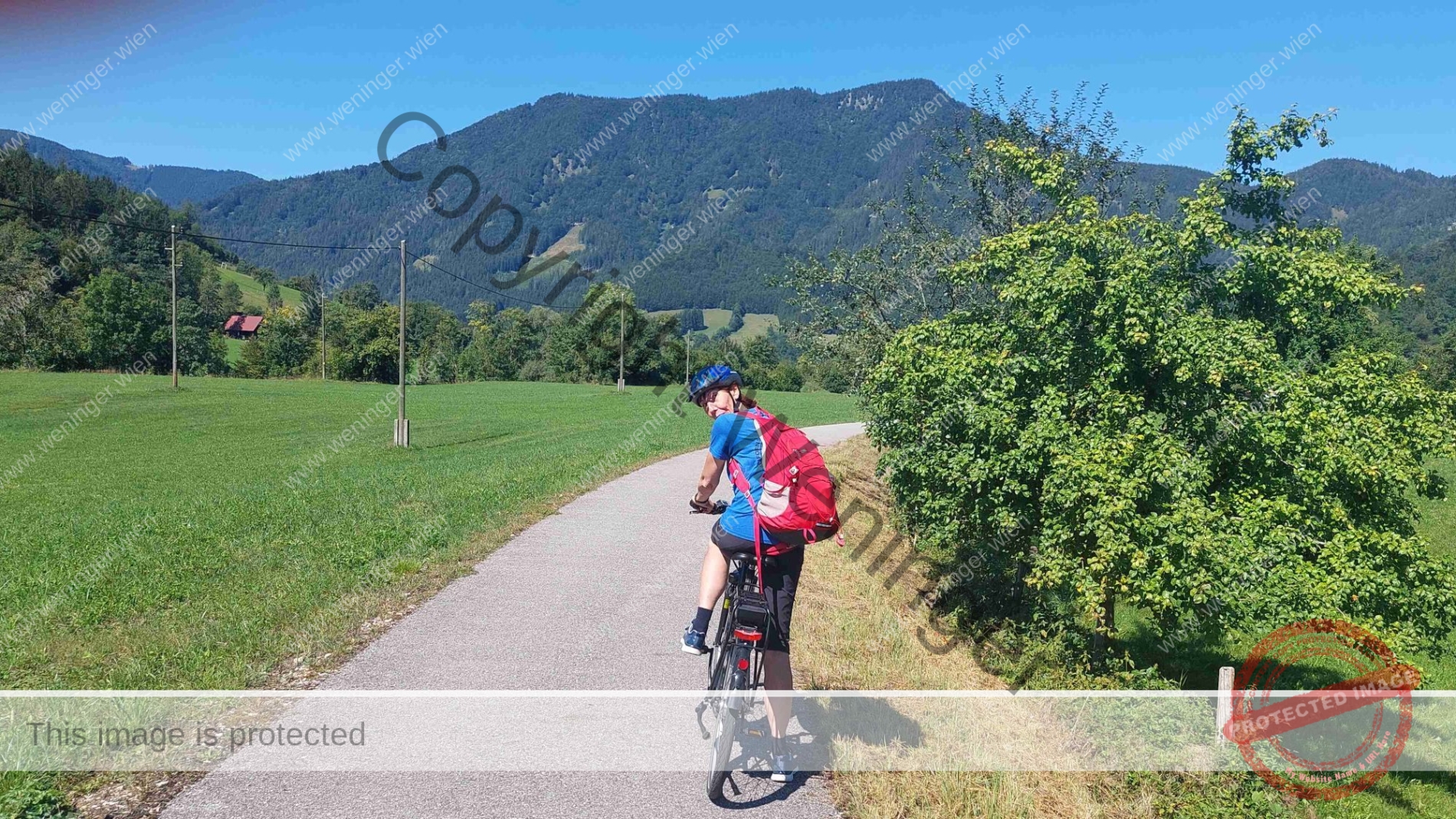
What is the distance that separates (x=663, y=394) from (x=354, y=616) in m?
63.5

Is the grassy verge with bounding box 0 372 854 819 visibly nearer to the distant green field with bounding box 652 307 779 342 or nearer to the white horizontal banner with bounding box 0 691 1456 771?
the white horizontal banner with bounding box 0 691 1456 771

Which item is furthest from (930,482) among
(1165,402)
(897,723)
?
(897,723)

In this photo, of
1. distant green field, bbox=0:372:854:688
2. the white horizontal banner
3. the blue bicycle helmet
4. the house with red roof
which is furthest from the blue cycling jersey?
the house with red roof

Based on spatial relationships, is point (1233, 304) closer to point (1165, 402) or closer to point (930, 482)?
point (1165, 402)

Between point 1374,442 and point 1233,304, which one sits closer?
point 1374,442

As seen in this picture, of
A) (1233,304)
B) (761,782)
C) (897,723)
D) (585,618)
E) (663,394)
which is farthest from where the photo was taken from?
(663,394)

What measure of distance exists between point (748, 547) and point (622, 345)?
7074cm

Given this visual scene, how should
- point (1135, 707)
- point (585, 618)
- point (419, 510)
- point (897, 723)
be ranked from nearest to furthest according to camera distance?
point (897, 723), point (1135, 707), point (585, 618), point (419, 510)

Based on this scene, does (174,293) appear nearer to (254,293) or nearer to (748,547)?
(748,547)

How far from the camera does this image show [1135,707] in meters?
7.32

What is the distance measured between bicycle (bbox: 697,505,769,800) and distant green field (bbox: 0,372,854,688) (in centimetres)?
316

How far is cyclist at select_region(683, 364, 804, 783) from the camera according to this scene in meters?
4.80

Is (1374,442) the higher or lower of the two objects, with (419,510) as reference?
higher

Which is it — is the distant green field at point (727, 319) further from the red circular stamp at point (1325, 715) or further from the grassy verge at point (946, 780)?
the grassy verge at point (946, 780)
